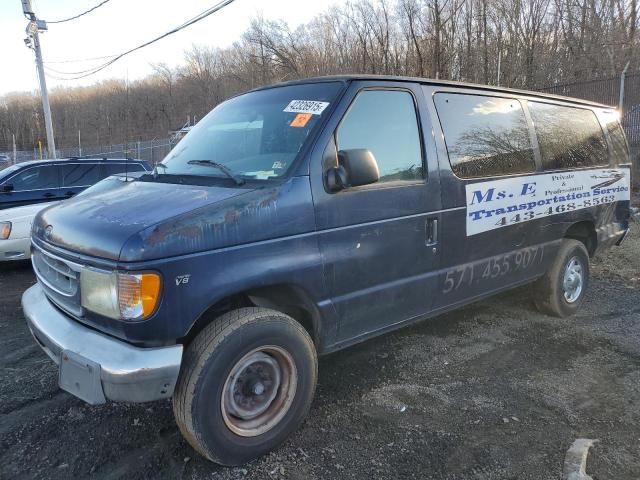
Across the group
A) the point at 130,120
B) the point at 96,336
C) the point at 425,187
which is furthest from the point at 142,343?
the point at 130,120

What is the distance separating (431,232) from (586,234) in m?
2.69

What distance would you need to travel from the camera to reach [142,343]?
2369 millimetres

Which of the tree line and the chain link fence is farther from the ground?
the tree line

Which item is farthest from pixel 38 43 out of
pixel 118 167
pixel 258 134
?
pixel 258 134

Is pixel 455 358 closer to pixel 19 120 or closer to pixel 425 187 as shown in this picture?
pixel 425 187

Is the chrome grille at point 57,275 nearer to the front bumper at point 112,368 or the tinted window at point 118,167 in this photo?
the front bumper at point 112,368

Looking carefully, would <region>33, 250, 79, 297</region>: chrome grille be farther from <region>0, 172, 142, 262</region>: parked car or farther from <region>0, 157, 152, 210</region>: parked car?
<region>0, 157, 152, 210</region>: parked car

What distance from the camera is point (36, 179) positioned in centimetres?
820

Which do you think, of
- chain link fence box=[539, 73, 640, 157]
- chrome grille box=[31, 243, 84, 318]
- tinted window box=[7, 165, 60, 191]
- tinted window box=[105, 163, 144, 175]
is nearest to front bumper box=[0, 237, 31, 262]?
tinted window box=[7, 165, 60, 191]

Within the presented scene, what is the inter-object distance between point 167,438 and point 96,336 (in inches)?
34.6

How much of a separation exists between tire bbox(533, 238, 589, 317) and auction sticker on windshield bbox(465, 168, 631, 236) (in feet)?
1.45

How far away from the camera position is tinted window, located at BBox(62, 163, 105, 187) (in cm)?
853

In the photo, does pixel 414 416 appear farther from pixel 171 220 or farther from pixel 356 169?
pixel 171 220

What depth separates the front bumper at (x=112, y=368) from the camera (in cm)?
228
